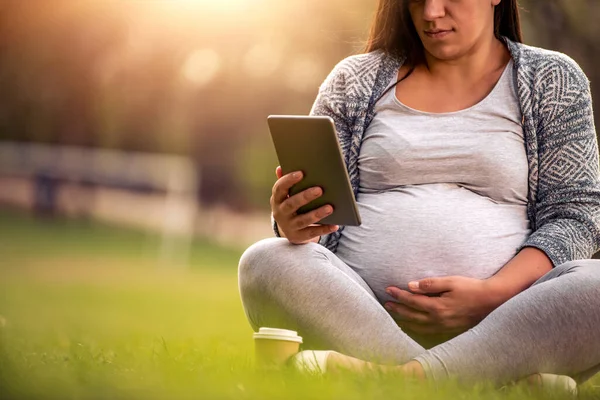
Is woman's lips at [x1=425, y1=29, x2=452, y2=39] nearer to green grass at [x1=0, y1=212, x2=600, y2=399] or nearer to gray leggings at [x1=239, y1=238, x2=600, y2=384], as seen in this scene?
gray leggings at [x1=239, y1=238, x2=600, y2=384]

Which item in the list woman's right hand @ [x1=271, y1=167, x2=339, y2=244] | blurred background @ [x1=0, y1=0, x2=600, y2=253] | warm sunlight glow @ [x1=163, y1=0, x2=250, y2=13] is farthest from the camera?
blurred background @ [x1=0, y1=0, x2=600, y2=253]

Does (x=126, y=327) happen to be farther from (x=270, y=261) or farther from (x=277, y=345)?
(x=277, y=345)

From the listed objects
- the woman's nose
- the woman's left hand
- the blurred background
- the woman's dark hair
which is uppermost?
the woman's nose

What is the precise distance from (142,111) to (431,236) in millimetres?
19734

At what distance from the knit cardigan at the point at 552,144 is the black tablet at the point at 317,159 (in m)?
0.43

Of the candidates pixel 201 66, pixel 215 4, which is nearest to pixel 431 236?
pixel 215 4

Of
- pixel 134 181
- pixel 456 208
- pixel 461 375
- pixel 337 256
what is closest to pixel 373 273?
pixel 337 256

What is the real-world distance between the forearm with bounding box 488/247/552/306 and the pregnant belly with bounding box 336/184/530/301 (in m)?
0.06

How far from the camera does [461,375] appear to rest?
272cm

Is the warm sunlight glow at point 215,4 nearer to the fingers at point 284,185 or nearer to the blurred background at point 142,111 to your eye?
the blurred background at point 142,111

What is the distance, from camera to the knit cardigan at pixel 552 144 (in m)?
3.13

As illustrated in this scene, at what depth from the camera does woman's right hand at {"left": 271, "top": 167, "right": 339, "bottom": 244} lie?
2.88 metres

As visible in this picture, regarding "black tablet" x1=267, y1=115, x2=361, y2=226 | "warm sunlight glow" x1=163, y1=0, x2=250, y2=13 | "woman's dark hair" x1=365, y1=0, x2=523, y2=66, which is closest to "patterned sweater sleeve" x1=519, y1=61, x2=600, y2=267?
"woman's dark hair" x1=365, y1=0, x2=523, y2=66

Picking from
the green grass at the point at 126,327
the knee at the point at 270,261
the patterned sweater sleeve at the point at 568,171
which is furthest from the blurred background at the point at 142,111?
the knee at the point at 270,261
